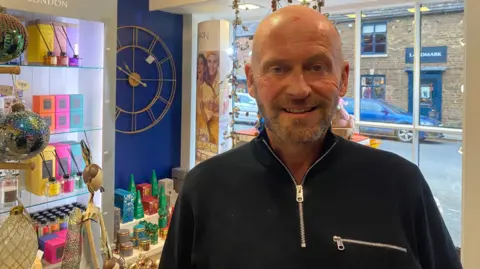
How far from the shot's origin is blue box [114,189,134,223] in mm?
3117

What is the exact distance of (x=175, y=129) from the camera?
151 inches

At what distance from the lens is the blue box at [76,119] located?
2.60 meters

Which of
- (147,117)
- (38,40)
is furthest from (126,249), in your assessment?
(38,40)

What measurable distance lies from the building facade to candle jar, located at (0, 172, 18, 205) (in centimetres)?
176

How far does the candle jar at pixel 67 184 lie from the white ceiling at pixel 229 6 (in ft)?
5.04

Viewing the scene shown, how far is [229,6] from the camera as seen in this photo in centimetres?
323

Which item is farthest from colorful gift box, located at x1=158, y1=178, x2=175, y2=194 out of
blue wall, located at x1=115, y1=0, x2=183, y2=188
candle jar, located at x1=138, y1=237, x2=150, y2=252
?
candle jar, located at x1=138, y1=237, x2=150, y2=252


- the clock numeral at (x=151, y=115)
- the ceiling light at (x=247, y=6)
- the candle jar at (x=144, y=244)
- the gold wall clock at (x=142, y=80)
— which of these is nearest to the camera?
the candle jar at (x=144, y=244)

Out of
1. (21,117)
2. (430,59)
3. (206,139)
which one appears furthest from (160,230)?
(430,59)

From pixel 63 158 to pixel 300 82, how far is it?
199cm

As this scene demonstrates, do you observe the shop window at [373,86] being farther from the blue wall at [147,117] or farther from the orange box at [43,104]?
the orange box at [43,104]

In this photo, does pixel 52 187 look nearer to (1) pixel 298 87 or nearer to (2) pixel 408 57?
(1) pixel 298 87

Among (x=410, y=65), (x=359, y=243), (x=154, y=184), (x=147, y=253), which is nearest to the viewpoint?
(x=359, y=243)

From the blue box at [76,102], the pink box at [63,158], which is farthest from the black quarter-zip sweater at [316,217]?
the blue box at [76,102]
